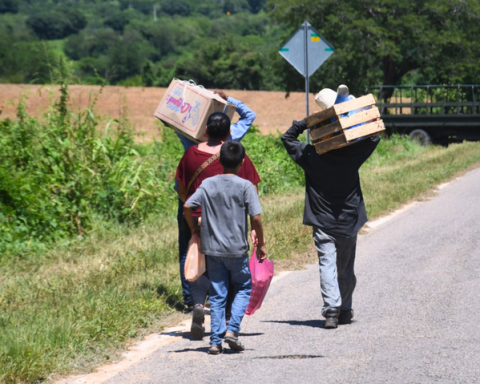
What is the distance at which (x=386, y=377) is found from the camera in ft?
16.3

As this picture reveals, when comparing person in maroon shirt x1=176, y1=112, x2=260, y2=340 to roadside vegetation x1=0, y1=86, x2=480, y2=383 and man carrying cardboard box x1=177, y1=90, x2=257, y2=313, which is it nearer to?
man carrying cardboard box x1=177, y1=90, x2=257, y2=313

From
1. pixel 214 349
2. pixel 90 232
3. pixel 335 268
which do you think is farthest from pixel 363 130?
pixel 90 232

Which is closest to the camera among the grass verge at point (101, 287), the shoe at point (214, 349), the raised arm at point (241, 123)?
the grass verge at point (101, 287)

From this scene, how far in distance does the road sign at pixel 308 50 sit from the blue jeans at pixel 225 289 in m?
8.56

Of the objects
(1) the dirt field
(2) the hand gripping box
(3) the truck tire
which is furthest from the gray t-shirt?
(1) the dirt field

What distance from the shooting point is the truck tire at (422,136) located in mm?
23078

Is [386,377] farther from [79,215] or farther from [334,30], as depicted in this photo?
[334,30]

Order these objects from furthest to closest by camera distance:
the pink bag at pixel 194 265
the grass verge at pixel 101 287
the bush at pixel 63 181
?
1. the bush at pixel 63 181
2. the pink bag at pixel 194 265
3. the grass verge at pixel 101 287

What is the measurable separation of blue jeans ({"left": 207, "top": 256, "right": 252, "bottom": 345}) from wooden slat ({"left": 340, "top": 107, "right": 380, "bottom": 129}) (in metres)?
1.27

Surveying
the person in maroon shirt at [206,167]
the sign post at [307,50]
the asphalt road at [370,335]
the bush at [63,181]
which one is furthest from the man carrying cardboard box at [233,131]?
the sign post at [307,50]

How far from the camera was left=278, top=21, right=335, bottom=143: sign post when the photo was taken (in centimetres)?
1384

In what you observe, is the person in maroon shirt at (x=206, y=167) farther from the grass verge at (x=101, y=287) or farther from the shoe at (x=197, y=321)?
the grass verge at (x=101, y=287)

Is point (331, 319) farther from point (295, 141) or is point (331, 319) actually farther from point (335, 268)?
point (295, 141)

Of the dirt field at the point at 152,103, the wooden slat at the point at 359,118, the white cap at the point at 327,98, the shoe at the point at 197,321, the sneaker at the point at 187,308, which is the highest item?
the dirt field at the point at 152,103
